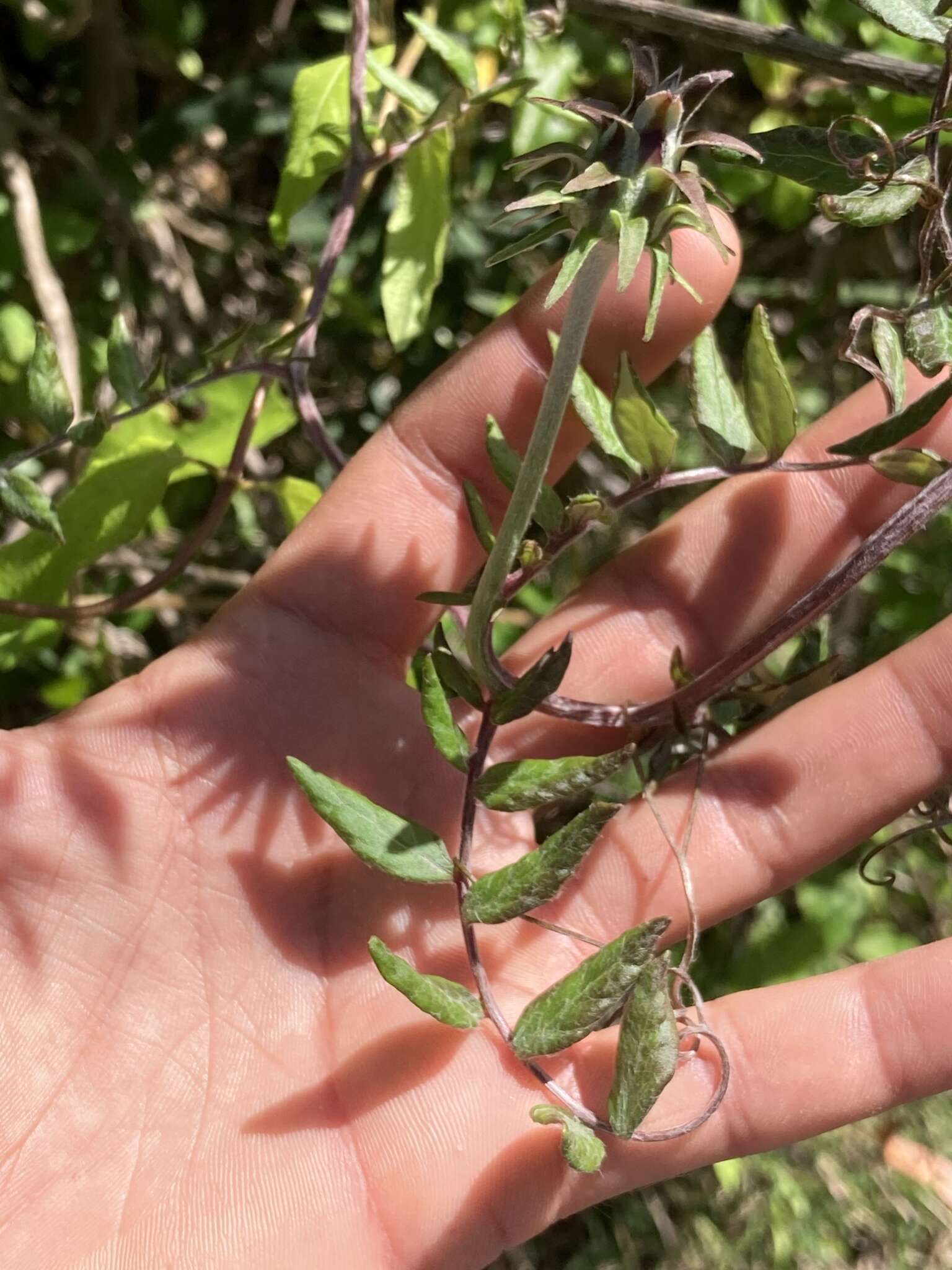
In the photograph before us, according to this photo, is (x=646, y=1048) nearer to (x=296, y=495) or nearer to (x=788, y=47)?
(x=296, y=495)

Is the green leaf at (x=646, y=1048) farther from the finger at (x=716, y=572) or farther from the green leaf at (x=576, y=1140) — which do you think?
the finger at (x=716, y=572)

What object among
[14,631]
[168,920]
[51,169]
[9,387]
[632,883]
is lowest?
[632,883]

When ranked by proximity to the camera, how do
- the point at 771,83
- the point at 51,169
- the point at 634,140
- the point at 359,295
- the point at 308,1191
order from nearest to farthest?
the point at 634,140 → the point at 308,1191 → the point at 771,83 → the point at 359,295 → the point at 51,169

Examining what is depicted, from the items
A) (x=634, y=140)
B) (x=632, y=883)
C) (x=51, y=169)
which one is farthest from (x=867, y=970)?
(x=51, y=169)

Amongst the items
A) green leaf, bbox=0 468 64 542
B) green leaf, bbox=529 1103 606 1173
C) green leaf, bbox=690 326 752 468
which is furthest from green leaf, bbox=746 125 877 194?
green leaf, bbox=529 1103 606 1173

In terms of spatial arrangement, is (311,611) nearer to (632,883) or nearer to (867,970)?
(632,883)

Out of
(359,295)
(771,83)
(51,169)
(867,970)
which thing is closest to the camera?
(867,970)

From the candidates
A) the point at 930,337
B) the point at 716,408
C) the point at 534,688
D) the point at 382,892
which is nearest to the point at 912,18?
the point at 930,337
